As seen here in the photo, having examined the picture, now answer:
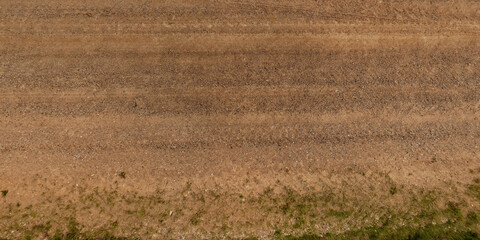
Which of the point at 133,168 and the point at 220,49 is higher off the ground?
the point at 220,49

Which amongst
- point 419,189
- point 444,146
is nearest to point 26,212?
point 419,189

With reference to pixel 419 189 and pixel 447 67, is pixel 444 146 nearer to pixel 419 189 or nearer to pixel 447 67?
pixel 419 189

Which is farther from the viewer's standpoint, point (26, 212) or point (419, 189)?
point (419, 189)

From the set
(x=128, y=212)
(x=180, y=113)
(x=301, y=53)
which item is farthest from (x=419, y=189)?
(x=128, y=212)

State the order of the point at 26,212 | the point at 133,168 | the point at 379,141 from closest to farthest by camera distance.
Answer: the point at 26,212, the point at 133,168, the point at 379,141

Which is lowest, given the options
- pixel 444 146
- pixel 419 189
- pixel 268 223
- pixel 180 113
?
pixel 268 223

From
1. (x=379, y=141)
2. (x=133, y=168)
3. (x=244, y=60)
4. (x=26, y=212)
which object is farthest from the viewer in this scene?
(x=244, y=60)

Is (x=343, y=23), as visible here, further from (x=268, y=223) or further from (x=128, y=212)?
(x=128, y=212)
